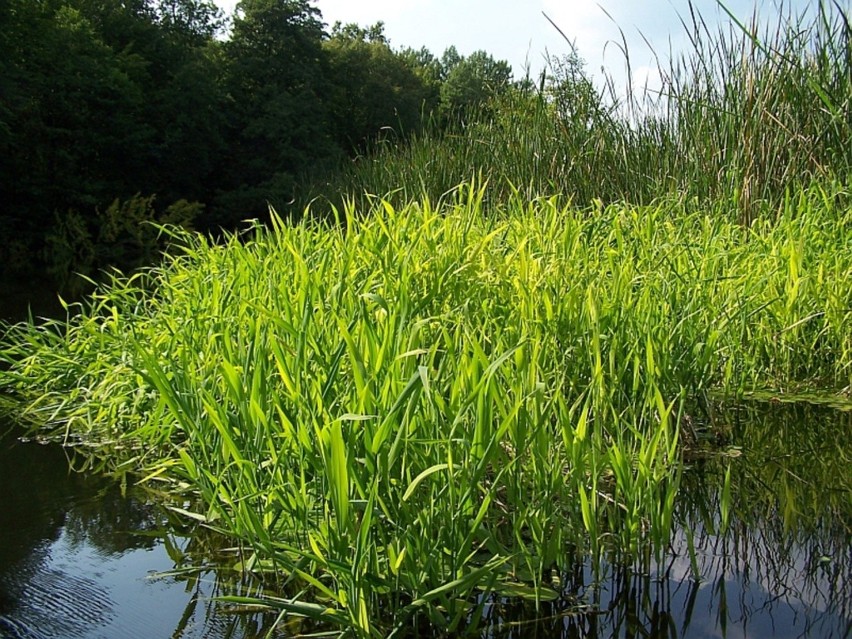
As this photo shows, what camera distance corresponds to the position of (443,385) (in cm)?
187

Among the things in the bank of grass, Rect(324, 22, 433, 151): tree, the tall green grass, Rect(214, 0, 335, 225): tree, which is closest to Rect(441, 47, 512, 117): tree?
Rect(324, 22, 433, 151): tree

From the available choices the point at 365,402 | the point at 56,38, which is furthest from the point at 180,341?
the point at 56,38

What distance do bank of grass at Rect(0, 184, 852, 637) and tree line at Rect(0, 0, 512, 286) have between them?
11.5 ft

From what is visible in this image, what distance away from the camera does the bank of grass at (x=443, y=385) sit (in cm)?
138

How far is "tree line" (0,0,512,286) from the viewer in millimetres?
10516

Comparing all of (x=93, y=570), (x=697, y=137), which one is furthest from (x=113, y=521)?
(x=697, y=137)

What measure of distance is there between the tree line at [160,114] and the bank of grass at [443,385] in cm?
352

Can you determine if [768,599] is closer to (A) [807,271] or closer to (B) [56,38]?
(A) [807,271]

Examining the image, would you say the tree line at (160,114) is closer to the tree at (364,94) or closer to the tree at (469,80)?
the tree at (364,94)

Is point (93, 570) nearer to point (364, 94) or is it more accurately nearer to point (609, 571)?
point (609, 571)

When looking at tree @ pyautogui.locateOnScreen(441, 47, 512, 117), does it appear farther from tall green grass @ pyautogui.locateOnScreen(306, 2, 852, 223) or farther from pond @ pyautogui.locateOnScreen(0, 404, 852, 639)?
pond @ pyautogui.locateOnScreen(0, 404, 852, 639)

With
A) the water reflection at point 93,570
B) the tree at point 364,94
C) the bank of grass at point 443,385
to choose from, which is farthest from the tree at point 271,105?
the water reflection at point 93,570

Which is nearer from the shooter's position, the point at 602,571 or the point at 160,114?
the point at 602,571

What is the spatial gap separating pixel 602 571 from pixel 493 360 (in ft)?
1.64
